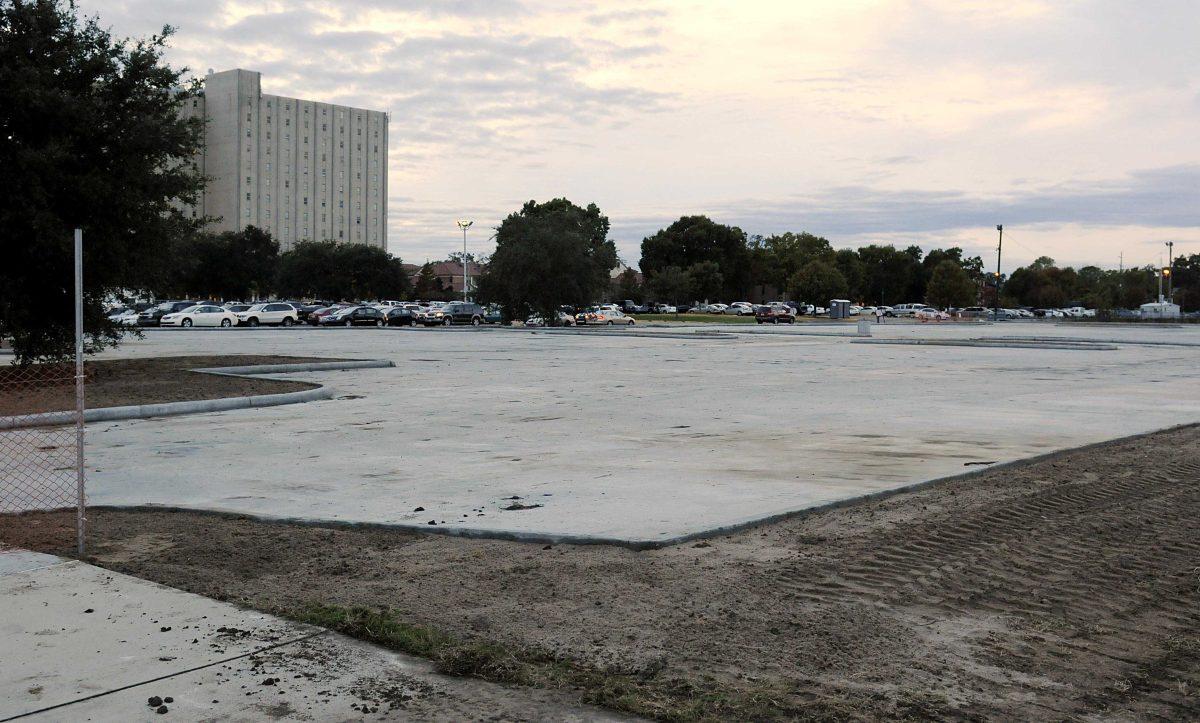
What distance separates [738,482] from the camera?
1014 centimetres

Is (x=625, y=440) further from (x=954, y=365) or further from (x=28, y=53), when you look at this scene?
(x=954, y=365)

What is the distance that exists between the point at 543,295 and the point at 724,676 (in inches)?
2508

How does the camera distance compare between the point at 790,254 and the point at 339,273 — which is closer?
the point at 339,273

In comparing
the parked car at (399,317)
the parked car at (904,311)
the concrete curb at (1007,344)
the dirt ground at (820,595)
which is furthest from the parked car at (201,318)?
the parked car at (904,311)

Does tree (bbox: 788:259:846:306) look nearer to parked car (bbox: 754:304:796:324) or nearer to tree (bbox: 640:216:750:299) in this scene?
tree (bbox: 640:216:750:299)

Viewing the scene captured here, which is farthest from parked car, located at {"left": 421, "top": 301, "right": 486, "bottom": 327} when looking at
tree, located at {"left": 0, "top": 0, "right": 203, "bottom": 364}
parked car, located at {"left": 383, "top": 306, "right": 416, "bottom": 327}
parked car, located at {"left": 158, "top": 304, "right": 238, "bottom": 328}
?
tree, located at {"left": 0, "top": 0, "right": 203, "bottom": 364}

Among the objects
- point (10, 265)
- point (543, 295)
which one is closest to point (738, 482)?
point (10, 265)

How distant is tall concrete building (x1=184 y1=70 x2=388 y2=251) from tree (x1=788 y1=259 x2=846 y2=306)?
78472 mm

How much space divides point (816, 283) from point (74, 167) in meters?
129

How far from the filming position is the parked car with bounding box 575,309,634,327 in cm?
7481

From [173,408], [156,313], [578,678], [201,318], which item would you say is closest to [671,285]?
[156,313]

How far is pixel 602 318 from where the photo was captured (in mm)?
77375

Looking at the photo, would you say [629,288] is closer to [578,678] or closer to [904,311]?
[904,311]

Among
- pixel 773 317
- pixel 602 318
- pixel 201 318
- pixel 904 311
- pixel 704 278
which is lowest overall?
pixel 201 318
